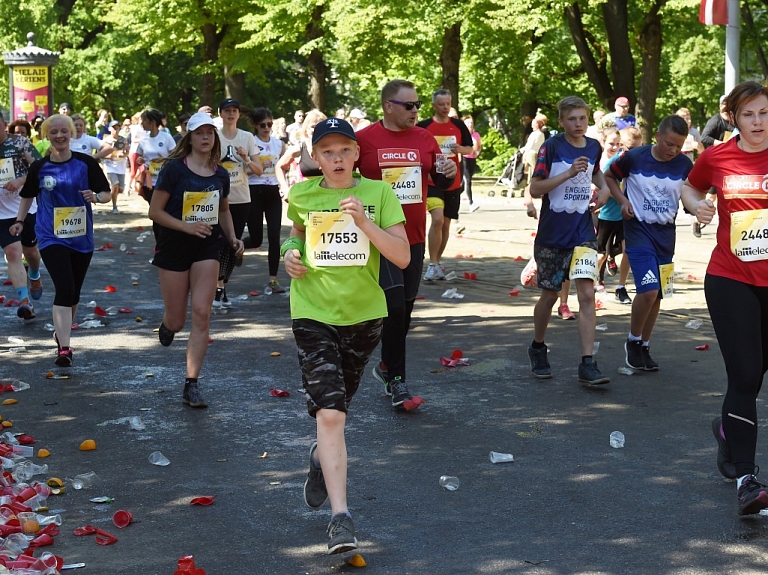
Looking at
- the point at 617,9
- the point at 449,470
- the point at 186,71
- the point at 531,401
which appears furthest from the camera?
the point at 186,71

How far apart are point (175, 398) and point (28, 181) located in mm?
2475

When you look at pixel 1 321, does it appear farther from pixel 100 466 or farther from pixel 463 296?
pixel 100 466

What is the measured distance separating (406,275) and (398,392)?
812mm

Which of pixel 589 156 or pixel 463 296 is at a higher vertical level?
pixel 589 156

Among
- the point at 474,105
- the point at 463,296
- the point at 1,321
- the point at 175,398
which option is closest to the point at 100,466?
the point at 175,398

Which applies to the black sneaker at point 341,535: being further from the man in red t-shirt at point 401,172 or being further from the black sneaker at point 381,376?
the black sneaker at point 381,376

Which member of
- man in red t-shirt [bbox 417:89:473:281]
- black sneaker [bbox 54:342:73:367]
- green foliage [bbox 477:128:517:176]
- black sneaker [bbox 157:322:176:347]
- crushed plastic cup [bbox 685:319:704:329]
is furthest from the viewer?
green foliage [bbox 477:128:517:176]

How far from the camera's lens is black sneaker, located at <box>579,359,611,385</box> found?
27.4ft

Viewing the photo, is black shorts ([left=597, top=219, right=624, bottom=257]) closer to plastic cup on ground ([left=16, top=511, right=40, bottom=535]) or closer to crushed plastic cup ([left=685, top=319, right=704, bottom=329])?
crushed plastic cup ([left=685, top=319, right=704, bottom=329])

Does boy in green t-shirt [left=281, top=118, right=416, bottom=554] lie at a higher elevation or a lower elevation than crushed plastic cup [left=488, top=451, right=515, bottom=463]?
higher

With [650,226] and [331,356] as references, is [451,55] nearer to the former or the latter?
[650,226]

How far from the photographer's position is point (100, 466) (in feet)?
21.5

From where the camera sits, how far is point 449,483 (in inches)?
240

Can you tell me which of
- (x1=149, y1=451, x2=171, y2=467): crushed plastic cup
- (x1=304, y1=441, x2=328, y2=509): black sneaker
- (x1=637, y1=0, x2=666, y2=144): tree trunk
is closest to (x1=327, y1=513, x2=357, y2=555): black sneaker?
(x1=304, y1=441, x2=328, y2=509): black sneaker
